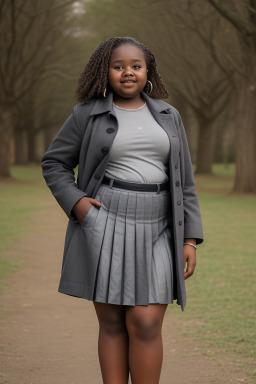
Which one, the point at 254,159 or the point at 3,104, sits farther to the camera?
the point at 3,104

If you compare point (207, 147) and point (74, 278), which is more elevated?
point (74, 278)

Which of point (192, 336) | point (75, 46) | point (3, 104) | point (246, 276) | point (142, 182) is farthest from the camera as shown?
point (75, 46)

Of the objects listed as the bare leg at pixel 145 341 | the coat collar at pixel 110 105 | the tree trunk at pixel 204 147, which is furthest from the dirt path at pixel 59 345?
the tree trunk at pixel 204 147

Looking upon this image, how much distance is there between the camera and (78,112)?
3.34 m

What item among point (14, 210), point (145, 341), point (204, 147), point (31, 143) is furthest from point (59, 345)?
point (31, 143)

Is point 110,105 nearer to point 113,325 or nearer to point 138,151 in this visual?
point 138,151

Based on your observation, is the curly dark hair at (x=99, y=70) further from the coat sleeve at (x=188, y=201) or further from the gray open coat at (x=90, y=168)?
the coat sleeve at (x=188, y=201)

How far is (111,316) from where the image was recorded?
3312 millimetres

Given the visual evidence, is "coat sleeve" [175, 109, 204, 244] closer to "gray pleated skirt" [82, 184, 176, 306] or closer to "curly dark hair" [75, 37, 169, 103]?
"gray pleated skirt" [82, 184, 176, 306]

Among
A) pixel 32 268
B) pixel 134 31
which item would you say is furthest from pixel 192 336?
pixel 134 31

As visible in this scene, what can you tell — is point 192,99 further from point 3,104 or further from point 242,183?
point 242,183

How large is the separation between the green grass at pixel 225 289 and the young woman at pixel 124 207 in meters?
1.90

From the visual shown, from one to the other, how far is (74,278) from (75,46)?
32496 mm

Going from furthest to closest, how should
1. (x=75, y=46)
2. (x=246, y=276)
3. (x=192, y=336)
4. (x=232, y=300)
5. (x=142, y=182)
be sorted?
(x=75, y=46) → (x=246, y=276) → (x=232, y=300) → (x=192, y=336) → (x=142, y=182)
